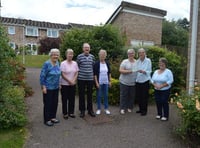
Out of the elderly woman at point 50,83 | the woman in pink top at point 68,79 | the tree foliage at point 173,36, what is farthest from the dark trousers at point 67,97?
the tree foliage at point 173,36

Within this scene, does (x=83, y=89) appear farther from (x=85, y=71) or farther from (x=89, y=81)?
(x=85, y=71)

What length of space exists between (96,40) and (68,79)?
17.5ft

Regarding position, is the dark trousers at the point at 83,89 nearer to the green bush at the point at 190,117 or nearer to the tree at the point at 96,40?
the green bush at the point at 190,117

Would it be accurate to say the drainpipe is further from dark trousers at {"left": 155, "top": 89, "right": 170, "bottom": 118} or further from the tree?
the tree

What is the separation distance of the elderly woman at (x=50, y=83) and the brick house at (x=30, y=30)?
3420 centimetres

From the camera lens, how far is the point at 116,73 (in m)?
9.70

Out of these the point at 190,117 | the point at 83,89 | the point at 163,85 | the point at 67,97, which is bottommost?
the point at 190,117

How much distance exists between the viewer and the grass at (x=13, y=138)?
461 cm

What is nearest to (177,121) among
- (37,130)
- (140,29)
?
(37,130)

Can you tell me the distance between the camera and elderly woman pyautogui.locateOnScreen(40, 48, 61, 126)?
5668mm

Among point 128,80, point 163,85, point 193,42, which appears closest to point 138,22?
point 193,42

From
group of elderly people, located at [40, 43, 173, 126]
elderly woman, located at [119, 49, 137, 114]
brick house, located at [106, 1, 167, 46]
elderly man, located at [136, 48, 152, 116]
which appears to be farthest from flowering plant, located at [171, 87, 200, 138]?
brick house, located at [106, 1, 167, 46]

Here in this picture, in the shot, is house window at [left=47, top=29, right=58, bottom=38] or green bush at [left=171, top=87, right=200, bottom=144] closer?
green bush at [left=171, top=87, right=200, bottom=144]

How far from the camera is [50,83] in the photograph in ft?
18.8
